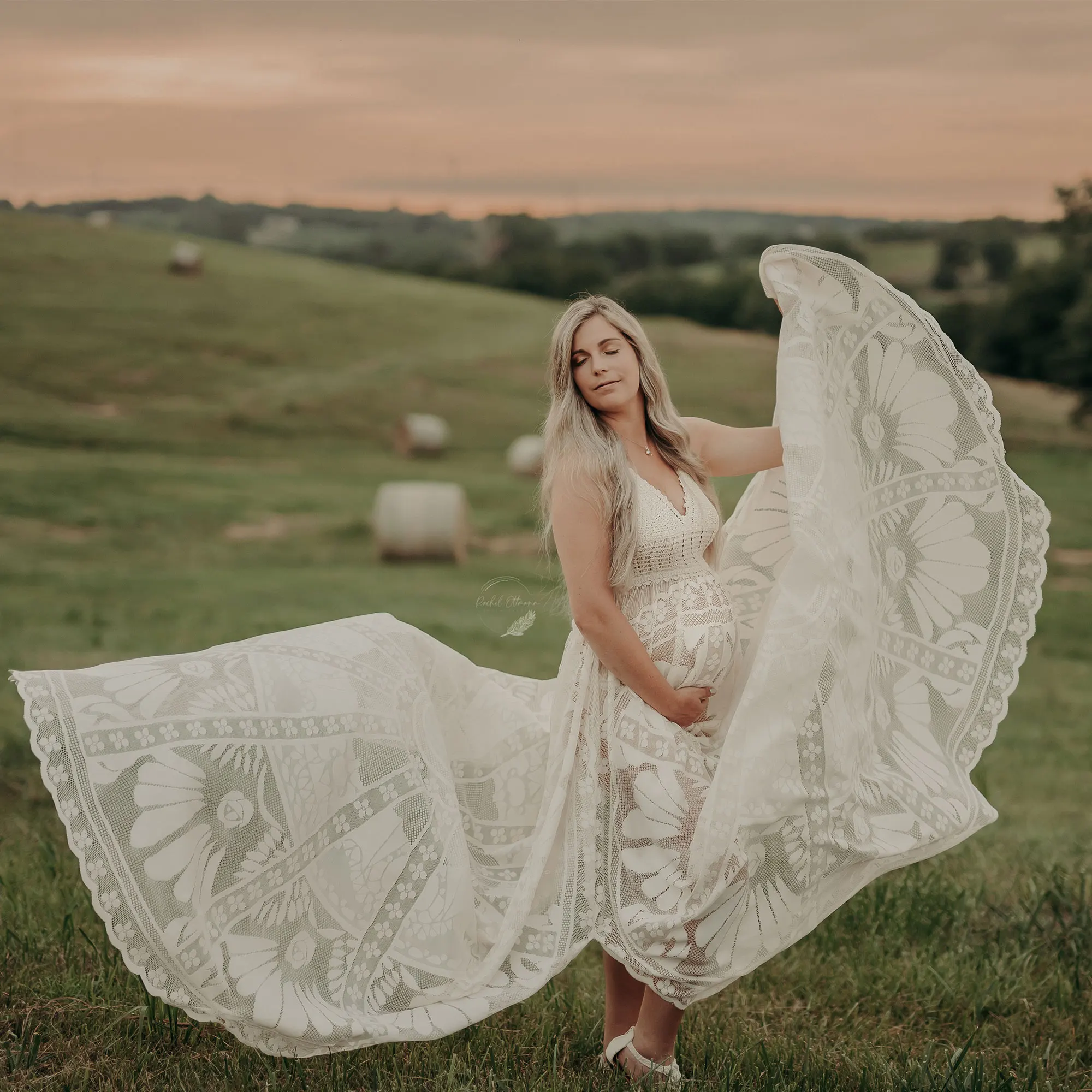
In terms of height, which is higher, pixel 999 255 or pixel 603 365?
pixel 999 255

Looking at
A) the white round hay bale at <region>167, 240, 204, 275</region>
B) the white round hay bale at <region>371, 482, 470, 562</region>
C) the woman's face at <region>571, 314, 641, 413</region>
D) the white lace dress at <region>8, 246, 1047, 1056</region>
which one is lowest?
the white round hay bale at <region>371, 482, 470, 562</region>

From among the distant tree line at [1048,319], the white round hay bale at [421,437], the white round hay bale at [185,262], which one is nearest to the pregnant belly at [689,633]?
the white round hay bale at [421,437]

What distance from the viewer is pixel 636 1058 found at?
3260mm

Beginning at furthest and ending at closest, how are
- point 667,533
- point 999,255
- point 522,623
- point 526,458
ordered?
point 999,255 → point 526,458 → point 522,623 → point 667,533

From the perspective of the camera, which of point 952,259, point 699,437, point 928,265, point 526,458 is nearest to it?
point 699,437

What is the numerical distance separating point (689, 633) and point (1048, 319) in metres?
25.6

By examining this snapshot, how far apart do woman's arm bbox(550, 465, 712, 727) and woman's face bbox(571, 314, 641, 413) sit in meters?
0.33

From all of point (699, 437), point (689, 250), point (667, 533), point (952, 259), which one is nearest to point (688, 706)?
point (667, 533)

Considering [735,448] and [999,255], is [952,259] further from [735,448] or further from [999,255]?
[735,448]

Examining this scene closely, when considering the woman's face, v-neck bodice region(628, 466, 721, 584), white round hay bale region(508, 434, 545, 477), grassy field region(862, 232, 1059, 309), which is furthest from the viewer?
grassy field region(862, 232, 1059, 309)

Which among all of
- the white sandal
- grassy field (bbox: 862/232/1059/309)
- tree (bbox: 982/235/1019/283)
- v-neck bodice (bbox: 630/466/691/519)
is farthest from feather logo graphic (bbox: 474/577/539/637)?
tree (bbox: 982/235/1019/283)

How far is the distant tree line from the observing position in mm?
24094

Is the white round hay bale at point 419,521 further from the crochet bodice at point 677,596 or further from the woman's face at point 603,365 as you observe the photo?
the crochet bodice at point 677,596

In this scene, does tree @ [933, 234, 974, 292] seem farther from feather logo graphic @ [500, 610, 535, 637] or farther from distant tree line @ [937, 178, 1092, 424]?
feather logo graphic @ [500, 610, 535, 637]
